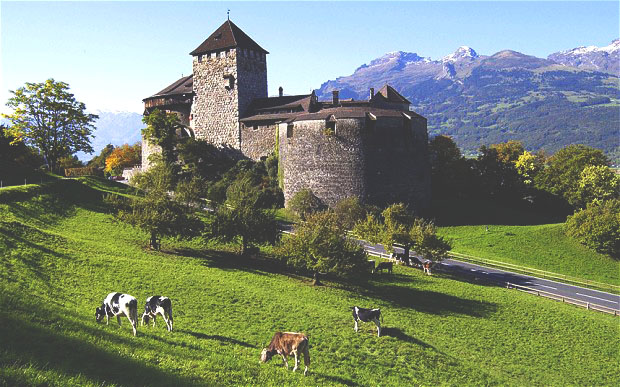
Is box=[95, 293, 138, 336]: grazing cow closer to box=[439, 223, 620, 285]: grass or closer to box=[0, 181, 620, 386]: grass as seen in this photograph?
box=[0, 181, 620, 386]: grass

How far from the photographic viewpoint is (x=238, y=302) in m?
22.6

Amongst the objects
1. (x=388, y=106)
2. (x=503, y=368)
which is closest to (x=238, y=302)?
(x=503, y=368)

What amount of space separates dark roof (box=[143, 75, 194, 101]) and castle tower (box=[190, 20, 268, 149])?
3045mm

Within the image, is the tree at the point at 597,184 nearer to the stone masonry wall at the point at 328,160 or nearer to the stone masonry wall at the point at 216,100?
the stone masonry wall at the point at 328,160

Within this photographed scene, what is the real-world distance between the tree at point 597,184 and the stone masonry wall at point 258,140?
4425 centimetres

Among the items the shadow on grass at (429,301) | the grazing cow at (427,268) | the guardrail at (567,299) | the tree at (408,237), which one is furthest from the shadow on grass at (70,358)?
the guardrail at (567,299)

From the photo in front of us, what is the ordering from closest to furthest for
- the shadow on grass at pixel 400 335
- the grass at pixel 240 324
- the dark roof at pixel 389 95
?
1. the grass at pixel 240 324
2. the shadow on grass at pixel 400 335
3. the dark roof at pixel 389 95

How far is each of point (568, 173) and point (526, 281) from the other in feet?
118

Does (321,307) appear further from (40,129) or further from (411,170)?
(40,129)

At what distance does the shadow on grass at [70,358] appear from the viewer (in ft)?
32.9

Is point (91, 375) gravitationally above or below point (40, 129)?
below

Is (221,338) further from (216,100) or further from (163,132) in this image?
(216,100)

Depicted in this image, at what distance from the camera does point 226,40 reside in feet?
231

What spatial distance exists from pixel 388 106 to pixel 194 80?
1246 inches
